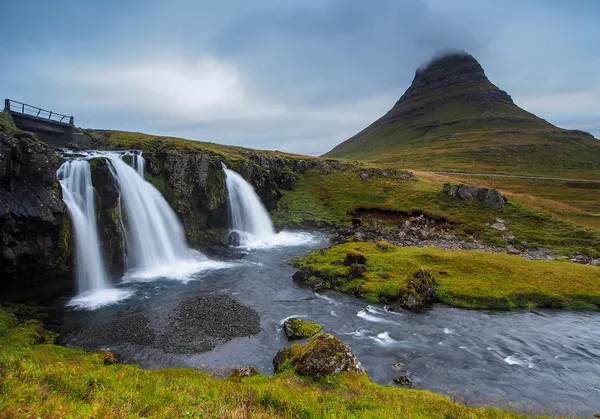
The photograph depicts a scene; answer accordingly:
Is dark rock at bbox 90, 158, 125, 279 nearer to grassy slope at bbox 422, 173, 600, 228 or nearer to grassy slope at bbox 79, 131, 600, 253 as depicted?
grassy slope at bbox 79, 131, 600, 253

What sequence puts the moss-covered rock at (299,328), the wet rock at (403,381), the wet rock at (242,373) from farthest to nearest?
the moss-covered rock at (299,328), the wet rock at (403,381), the wet rock at (242,373)

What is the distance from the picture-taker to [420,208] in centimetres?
6431

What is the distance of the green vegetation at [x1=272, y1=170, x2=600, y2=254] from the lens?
49531 mm

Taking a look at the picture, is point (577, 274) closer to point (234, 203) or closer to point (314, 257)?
point (314, 257)

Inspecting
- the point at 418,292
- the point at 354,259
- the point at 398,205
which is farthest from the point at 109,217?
the point at 398,205

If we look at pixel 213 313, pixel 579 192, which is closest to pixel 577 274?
pixel 213 313

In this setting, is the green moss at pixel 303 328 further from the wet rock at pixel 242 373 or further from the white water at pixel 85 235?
the white water at pixel 85 235

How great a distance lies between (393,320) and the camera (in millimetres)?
24438

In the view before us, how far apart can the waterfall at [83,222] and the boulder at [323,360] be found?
22759 millimetres

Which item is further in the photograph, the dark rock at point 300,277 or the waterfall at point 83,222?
the dark rock at point 300,277

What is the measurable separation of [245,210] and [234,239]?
27.5ft

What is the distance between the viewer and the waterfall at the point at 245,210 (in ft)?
181

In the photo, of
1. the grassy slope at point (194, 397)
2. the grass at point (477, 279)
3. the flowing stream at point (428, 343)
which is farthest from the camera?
the grass at point (477, 279)

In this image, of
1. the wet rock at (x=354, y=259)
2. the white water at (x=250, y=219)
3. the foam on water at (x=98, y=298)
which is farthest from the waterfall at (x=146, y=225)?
the wet rock at (x=354, y=259)
